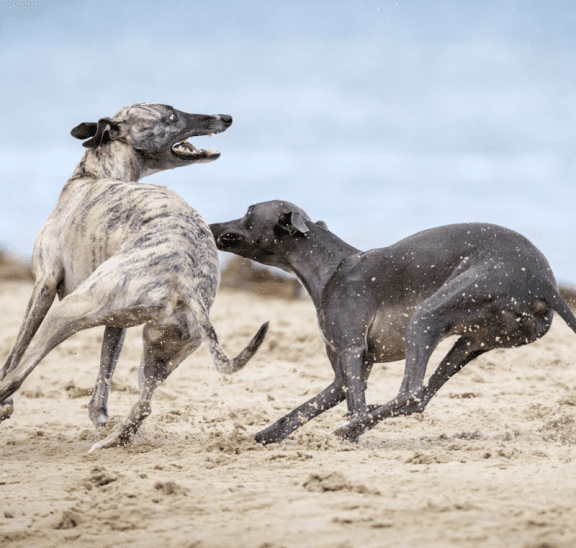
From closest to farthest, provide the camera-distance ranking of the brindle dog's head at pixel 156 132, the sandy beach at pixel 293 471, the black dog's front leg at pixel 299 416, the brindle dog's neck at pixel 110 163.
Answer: the sandy beach at pixel 293 471 < the black dog's front leg at pixel 299 416 < the brindle dog's neck at pixel 110 163 < the brindle dog's head at pixel 156 132

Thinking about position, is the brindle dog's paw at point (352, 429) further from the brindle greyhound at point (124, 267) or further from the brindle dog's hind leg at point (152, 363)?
the brindle dog's hind leg at point (152, 363)

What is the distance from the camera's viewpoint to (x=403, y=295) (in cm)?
444

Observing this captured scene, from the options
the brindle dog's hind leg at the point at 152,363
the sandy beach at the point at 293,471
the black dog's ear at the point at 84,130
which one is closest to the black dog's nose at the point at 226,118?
the black dog's ear at the point at 84,130

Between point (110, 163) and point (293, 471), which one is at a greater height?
point (110, 163)

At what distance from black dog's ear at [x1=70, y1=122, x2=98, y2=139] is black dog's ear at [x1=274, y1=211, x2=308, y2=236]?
74.9 inches

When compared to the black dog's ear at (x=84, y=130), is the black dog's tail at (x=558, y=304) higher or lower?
lower

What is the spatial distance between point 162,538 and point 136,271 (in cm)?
189

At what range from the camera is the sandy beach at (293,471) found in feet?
7.93

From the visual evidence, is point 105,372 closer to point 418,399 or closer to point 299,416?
point 299,416

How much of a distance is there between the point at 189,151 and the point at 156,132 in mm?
359

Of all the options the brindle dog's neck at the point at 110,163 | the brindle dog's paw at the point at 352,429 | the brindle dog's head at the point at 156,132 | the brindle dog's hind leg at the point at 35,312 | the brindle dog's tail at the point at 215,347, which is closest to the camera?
the brindle dog's tail at the point at 215,347

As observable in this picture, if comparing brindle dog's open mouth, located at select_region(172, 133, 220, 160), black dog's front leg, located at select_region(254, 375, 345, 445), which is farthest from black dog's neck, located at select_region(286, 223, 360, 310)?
brindle dog's open mouth, located at select_region(172, 133, 220, 160)

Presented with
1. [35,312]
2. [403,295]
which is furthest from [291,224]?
[35,312]

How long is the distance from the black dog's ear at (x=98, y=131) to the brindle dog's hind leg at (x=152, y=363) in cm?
196
